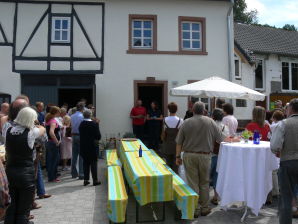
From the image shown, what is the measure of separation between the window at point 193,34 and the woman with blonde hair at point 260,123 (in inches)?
281

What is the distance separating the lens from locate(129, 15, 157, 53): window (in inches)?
507

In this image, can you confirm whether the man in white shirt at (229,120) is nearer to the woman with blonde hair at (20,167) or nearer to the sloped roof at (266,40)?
the woman with blonde hair at (20,167)

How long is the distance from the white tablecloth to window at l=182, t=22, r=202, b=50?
844 cm

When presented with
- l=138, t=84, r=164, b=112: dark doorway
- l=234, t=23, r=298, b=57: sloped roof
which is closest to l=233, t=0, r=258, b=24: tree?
l=234, t=23, r=298, b=57: sloped roof

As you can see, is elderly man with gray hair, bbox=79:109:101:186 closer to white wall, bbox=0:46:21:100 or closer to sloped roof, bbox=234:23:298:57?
white wall, bbox=0:46:21:100

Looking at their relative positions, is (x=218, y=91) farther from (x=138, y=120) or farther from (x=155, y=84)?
(x=155, y=84)

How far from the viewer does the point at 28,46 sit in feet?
40.4

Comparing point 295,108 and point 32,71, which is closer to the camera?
point 295,108

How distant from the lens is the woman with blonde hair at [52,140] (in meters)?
7.40

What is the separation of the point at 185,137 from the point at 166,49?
25.8 ft

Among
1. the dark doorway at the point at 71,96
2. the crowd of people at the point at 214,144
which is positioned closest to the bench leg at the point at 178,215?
the crowd of people at the point at 214,144

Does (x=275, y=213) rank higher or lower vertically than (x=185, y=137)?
lower

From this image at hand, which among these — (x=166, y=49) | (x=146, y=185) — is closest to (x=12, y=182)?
(x=146, y=185)

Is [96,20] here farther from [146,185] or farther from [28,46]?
[146,185]
